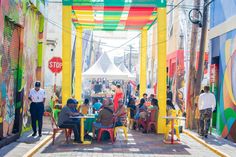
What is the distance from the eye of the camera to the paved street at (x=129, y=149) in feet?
37.9

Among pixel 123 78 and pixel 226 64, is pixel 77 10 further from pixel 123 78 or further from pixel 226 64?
pixel 123 78

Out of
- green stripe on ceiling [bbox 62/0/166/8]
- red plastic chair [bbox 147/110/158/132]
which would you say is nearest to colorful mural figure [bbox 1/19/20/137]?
green stripe on ceiling [bbox 62/0/166/8]

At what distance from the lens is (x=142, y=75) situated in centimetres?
2361

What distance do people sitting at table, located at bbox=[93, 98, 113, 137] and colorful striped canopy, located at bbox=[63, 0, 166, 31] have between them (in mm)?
4388

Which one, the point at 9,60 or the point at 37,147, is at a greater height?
the point at 9,60

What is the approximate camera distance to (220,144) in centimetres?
1382

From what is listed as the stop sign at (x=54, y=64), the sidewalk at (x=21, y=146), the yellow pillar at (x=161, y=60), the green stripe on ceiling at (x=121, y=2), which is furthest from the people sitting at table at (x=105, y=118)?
the stop sign at (x=54, y=64)

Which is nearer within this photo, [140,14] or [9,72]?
[9,72]

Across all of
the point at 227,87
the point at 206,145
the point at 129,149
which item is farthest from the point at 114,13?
the point at 129,149

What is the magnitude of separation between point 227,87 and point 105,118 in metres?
4.45

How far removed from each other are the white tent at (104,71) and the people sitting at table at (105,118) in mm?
13465

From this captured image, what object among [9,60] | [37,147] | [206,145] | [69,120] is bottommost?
[206,145]

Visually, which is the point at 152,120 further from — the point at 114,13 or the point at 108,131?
the point at 114,13

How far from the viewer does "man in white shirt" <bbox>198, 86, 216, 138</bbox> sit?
1505cm
